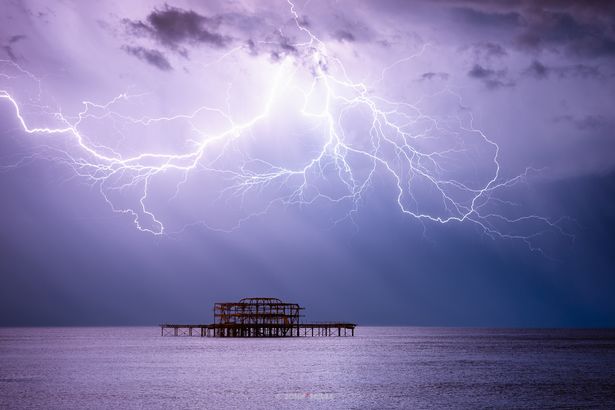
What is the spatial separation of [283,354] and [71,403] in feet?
108

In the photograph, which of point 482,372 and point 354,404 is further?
point 482,372

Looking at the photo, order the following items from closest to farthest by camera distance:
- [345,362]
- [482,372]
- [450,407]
A: [450,407], [482,372], [345,362]

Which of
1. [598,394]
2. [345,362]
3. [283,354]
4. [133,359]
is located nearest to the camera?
[598,394]

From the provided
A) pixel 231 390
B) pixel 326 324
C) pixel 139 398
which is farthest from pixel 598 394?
pixel 326 324

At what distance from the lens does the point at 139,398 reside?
101 feet

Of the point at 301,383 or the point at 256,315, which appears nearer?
the point at 301,383

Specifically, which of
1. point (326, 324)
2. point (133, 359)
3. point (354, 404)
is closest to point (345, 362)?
point (133, 359)

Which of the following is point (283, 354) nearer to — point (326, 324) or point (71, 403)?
point (71, 403)

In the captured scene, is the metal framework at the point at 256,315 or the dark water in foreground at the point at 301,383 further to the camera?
the metal framework at the point at 256,315

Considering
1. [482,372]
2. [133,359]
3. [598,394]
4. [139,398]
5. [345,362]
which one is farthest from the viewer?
[133,359]

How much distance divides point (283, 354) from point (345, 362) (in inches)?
386

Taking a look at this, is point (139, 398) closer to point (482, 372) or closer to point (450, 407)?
point (450, 407)

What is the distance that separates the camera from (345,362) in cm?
5256

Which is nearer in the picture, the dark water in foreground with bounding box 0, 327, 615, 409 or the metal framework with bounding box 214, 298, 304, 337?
the dark water in foreground with bounding box 0, 327, 615, 409
